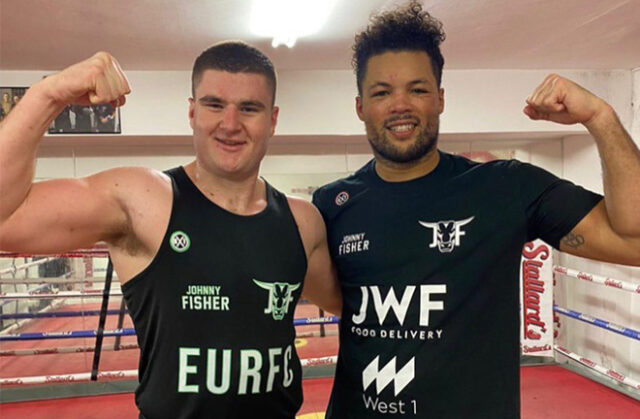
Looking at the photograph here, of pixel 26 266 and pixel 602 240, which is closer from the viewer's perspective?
pixel 602 240

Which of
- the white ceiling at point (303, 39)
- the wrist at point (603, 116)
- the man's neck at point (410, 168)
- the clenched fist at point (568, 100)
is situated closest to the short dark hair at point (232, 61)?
the man's neck at point (410, 168)

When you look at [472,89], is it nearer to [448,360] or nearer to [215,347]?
[448,360]

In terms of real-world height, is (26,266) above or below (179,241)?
below

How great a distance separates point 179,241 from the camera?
1224 millimetres

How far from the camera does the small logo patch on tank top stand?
1.22 m

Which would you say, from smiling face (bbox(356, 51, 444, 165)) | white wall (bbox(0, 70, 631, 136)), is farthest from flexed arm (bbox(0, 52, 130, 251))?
white wall (bbox(0, 70, 631, 136))

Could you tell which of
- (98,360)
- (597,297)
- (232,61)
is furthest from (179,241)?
(597,297)

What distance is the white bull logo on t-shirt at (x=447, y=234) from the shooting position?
132 cm

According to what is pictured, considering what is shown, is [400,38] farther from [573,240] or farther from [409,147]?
[573,240]

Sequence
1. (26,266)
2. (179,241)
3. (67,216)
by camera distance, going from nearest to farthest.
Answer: (67,216), (179,241), (26,266)

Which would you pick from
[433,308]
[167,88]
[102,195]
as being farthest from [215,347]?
[167,88]

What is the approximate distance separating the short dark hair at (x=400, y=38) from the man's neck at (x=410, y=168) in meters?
0.25

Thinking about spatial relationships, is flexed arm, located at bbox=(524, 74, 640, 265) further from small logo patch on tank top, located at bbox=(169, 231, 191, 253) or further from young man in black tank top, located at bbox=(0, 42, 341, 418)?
small logo patch on tank top, located at bbox=(169, 231, 191, 253)

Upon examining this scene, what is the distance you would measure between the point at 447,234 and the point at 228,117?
0.72 meters
